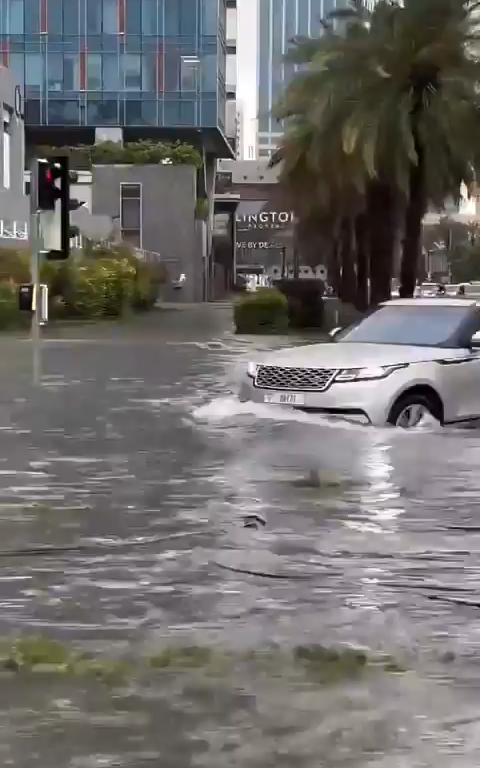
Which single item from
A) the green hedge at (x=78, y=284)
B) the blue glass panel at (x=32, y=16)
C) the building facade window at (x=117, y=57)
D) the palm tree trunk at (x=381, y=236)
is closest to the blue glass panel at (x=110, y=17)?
the building facade window at (x=117, y=57)

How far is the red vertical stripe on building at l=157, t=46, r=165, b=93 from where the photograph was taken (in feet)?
242

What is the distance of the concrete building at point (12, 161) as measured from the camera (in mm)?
52438

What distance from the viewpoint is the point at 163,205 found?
68188 mm

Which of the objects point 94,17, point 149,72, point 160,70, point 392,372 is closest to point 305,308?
point 392,372

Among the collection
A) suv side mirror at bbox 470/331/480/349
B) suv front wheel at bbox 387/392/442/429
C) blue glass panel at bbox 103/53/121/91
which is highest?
blue glass panel at bbox 103/53/121/91

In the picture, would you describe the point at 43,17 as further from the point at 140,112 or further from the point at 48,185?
the point at 48,185

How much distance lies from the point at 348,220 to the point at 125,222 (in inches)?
1045

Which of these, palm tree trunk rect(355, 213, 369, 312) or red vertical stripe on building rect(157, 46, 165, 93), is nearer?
palm tree trunk rect(355, 213, 369, 312)

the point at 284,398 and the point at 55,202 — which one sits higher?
the point at 55,202

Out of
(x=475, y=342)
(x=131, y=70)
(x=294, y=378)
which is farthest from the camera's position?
(x=131, y=70)

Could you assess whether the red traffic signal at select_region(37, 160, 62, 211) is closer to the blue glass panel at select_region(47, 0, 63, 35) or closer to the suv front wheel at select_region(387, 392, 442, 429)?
the suv front wheel at select_region(387, 392, 442, 429)

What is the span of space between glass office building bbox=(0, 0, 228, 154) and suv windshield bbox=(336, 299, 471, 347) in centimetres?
6082

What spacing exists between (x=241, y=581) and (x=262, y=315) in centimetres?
3120

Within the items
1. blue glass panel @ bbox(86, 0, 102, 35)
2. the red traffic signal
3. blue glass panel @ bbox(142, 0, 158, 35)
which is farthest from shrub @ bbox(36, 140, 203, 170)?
the red traffic signal
